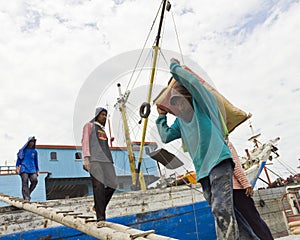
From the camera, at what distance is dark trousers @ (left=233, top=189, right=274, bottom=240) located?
7.77ft

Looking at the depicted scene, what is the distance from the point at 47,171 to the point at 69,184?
A: 1.90m

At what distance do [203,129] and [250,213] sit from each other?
3.06ft

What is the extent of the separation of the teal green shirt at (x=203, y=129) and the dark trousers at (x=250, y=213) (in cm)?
53

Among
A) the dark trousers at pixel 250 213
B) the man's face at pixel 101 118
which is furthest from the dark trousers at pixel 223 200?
the man's face at pixel 101 118

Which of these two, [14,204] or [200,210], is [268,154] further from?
[14,204]

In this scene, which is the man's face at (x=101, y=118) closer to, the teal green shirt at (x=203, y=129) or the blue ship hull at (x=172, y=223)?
the teal green shirt at (x=203, y=129)

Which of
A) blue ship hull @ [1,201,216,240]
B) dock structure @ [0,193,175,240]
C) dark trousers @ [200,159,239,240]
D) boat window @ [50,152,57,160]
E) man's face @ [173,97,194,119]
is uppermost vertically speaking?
boat window @ [50,152,57,160]

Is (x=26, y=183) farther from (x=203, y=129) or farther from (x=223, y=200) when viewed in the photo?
(x=223, y=200)

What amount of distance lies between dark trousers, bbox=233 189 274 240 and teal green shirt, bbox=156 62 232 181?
53 centimetres

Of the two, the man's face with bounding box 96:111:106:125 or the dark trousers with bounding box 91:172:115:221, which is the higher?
the man's face with bounding box 96:111:106:125

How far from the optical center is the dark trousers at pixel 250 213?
2.37m

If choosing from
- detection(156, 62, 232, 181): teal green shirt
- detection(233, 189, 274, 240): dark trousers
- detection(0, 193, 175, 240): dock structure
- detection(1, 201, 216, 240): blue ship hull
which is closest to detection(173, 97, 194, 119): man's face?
detection(156, 62, 232, 181): teal green shirt

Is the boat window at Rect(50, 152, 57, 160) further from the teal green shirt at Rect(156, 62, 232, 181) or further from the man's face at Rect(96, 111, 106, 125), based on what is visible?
the teal green shirt at Rect(156, 62, 232, 181)

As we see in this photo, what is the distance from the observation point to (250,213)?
2.39 m
